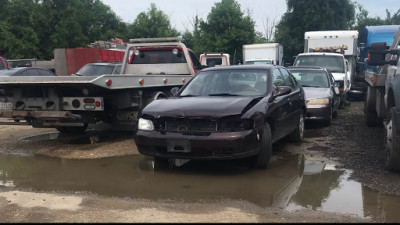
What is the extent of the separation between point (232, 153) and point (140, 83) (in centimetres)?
320

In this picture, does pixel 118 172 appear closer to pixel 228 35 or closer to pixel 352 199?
pixel 352 199

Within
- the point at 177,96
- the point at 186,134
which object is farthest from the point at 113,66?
the point at 186,134

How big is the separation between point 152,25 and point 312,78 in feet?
105

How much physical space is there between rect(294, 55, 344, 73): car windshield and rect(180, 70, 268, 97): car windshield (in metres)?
8.51

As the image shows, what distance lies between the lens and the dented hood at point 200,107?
5.29m

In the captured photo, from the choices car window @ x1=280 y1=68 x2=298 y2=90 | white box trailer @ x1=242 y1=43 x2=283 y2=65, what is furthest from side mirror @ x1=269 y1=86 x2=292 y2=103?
white box trailer @ x1=242 y1=43 x2=283 y2=65

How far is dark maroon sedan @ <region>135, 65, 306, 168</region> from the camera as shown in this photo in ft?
17.2

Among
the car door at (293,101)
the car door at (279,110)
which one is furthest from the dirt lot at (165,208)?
the car door at (279,110)

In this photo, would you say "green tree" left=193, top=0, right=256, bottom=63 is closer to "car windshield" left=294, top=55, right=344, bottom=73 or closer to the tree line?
the tree line

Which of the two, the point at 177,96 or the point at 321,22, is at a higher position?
the point at 321,22

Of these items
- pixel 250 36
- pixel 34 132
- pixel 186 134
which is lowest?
pixel 34 132

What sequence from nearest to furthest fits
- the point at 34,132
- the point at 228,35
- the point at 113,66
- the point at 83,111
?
the point at 83,111 → the point at 34,132 → the point at 113,66 → the point at 228,35

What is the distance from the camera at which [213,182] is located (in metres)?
5.21

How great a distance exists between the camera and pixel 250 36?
32375 millimetres
